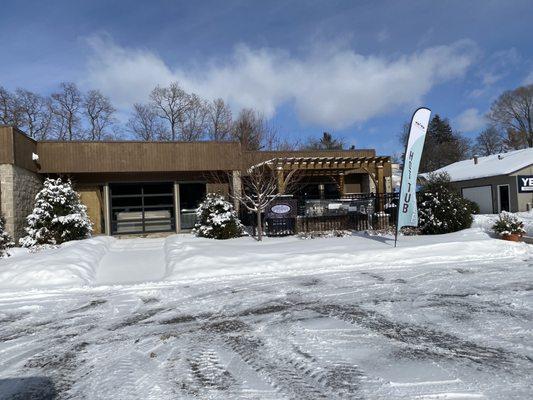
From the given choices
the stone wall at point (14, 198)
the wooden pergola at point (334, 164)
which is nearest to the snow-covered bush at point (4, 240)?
the stone wall at point (14, 198)

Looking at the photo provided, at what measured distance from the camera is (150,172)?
19.3m

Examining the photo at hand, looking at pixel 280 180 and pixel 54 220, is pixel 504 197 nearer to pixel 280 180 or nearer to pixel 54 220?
pixel 280 180

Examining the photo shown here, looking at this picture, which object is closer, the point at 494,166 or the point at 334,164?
the point at 334,164

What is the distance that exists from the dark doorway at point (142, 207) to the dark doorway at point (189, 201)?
17.8 inches

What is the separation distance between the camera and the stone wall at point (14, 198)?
46.8 feet

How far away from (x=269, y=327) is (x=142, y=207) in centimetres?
1539

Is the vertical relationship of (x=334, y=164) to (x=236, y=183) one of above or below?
above

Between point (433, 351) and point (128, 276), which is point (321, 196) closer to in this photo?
point (128, 276)

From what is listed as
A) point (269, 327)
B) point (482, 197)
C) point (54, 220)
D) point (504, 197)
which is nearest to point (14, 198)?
point (54, 220)

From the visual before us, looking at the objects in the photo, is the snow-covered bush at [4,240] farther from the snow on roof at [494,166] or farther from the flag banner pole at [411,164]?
the snow on roof at [494,166]

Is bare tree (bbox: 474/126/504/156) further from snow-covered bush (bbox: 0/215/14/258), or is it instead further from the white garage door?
snow-covered bush (bbox: 0/215/14/258)

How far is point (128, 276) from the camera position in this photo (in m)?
9.87

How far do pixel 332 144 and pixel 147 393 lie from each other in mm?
51652

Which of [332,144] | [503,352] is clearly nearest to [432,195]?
[503,352]
